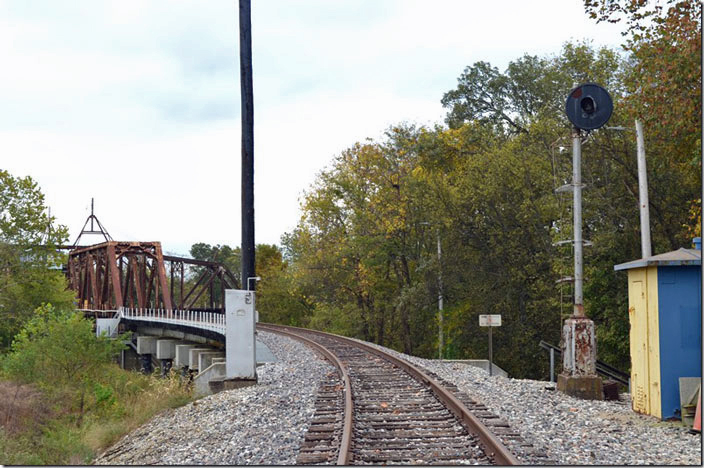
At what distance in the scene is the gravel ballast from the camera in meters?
7.47

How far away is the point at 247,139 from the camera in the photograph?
15.4 metres

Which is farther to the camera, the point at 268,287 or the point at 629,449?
the point at 268,287

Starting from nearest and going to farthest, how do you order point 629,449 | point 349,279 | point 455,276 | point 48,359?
point 629,449 → point 48,359 → point 455,276 → point 349,279

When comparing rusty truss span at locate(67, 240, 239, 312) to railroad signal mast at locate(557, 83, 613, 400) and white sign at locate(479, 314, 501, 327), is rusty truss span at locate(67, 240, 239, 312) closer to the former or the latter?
white sign at locate(479, 314, 501, 327)

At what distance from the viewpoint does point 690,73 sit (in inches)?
551

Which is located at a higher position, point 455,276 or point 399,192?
point 399,192

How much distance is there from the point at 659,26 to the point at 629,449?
444 inches

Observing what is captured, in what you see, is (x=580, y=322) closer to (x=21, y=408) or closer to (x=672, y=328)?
(x=672, y=328)

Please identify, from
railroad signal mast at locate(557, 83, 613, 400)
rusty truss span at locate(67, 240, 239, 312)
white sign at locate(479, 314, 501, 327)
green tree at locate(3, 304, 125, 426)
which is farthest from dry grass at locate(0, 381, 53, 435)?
rusty truss span at locate(67, 240, 239, 312)

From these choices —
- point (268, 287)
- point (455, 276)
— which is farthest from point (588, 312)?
point (268, 287)

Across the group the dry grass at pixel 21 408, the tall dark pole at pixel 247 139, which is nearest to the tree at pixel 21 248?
the dry grass at pixel 21 408

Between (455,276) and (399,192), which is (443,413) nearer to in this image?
(455,276)

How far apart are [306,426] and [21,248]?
32603mm

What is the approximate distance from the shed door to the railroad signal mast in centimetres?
107
